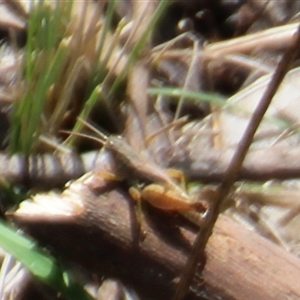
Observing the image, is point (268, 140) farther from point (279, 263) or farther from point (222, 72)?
point (279, 263)

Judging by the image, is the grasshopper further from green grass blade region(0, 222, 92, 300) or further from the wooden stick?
green grass blade region(0, 222, 92, 300)

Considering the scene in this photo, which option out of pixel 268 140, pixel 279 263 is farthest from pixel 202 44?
pixel 279 263

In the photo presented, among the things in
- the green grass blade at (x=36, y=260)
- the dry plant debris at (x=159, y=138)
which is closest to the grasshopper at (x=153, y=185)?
the dry plant debris at (x=159, y=138)

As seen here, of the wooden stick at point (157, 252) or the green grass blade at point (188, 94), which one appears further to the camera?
the green grass blade at point (188, 94)

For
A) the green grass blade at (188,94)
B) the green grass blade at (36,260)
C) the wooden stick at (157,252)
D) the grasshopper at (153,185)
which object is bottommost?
the green grass blade at (36,260)

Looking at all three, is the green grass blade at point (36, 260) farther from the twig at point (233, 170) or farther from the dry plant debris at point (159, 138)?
the twig at point (233, 170)

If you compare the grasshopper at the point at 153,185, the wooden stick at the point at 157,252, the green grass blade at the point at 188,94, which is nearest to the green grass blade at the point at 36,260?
the wooden stick at the point at 157,252

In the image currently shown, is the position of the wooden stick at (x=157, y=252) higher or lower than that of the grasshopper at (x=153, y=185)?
lower

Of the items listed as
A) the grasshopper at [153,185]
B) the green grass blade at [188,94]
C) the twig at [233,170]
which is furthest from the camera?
the green grass blade at [188,94]

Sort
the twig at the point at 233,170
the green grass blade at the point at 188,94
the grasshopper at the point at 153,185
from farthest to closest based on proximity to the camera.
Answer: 1. the green grass blade at the point at 188,94
2. the grasshopper at the point at 153,185
3. the twig at the point at 233,170
